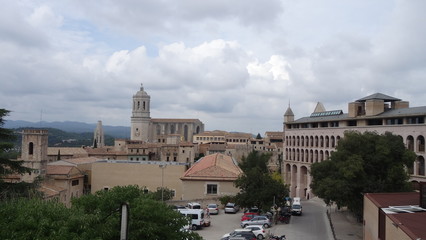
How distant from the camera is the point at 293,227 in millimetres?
32250

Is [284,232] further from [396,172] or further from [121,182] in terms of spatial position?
[121,182]

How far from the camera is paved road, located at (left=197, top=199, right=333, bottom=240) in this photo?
28641mm

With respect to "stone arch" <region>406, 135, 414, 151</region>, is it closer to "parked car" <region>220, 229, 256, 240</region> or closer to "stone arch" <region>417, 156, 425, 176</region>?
"stone arch" <region>417, 156, 425, 176</region>

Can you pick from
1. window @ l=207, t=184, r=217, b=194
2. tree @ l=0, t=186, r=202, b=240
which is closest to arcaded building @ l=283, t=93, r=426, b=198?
window @ l=207, t=184, r=217, b=194

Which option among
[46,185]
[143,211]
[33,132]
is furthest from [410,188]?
[33,132]

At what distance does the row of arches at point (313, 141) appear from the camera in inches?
2304

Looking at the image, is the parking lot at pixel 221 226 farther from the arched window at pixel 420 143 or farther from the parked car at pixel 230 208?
the arched window at pixel 420 143

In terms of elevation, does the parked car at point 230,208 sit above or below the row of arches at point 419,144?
below

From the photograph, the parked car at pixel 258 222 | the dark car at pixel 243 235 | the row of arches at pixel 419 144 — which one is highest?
the row of arches at pixel 419 144

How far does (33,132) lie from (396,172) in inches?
1601

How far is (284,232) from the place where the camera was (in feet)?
98.3

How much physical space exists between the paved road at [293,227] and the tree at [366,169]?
9.78 feet

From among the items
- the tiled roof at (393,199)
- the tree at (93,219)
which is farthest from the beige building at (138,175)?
the tree at (93,219)

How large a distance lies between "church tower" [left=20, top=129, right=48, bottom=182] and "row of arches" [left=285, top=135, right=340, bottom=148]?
129ft
